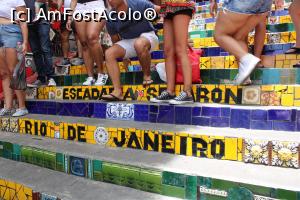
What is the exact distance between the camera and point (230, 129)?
2.49m

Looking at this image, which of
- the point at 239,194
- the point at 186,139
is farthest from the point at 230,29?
the point at 239,194

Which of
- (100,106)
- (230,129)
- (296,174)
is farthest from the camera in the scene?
(100,106)

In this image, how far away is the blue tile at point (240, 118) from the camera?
2469 mm

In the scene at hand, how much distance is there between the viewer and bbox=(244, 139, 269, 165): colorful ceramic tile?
6.78 feet

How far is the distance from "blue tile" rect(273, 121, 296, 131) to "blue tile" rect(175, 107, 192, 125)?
0.68 m

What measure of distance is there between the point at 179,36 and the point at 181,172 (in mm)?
1363

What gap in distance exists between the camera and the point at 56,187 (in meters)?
2.43

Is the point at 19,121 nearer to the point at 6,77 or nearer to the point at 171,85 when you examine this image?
the point at 6,77

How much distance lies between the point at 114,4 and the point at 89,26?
0.58 m

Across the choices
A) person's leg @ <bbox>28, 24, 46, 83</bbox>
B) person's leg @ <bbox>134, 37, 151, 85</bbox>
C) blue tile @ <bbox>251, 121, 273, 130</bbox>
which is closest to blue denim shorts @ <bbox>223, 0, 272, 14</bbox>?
blue tile @ <bbox>251, 121, 273, 130</bbox>

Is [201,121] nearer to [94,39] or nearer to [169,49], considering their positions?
[169,49]

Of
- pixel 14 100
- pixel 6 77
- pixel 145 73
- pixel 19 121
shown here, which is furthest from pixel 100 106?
pixel 14 100

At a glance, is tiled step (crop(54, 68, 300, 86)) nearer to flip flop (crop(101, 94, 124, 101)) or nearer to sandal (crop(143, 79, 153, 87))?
sandal (crop(143, 79, 153, 87))

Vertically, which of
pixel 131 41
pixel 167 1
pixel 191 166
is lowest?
pixel 191 166
